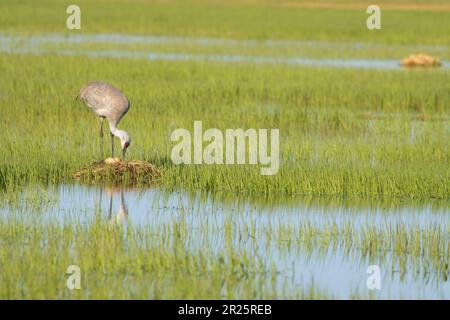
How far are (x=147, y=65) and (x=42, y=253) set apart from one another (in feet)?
54.2

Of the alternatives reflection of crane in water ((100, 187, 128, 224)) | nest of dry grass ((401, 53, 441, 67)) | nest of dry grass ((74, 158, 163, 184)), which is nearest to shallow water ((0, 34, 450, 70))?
nest of dry grass ((401, 53, 441, 67))

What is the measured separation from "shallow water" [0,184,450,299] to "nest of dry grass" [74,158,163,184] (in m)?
0.27

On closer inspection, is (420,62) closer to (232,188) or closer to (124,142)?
(124,142)

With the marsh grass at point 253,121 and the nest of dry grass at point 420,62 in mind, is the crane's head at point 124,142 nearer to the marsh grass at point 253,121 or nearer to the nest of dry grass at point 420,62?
the marsh grass at point 253,121

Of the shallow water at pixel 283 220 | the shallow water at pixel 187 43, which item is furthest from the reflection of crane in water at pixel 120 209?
the shallow water at pixel 187 43

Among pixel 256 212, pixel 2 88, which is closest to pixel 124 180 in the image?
pixel 256 212

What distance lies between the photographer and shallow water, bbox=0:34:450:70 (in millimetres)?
28500

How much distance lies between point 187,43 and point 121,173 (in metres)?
21.5

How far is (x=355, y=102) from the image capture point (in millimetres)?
21453

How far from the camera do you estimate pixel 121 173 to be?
13359 mm

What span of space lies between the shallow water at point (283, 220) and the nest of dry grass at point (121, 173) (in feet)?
0.90

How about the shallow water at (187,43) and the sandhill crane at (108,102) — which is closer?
the sandhill crane at (108,102)

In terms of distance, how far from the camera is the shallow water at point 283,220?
29.8ft

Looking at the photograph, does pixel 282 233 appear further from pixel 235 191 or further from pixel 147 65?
pixel 147 65
